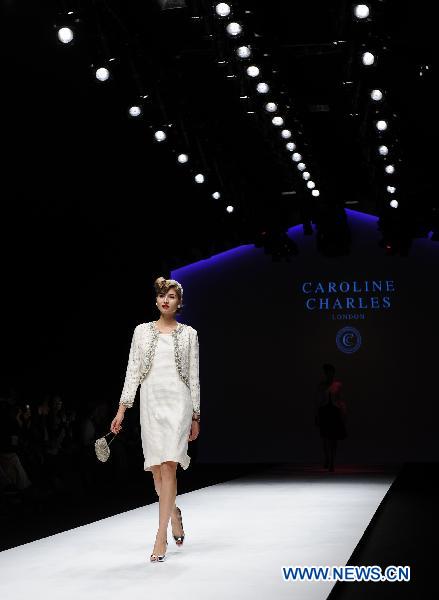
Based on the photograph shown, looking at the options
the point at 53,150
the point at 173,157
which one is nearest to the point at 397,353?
the point at 173,157

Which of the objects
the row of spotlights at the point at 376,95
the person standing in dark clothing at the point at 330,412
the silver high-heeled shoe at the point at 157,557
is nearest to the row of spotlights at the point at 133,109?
the row of spotlights at the point at 376,95

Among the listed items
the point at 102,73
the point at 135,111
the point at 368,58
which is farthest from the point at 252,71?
the point at 102,73

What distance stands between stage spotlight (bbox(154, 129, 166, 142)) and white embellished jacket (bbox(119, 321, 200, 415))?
5.67m

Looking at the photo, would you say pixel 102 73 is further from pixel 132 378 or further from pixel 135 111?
pixel 132 378

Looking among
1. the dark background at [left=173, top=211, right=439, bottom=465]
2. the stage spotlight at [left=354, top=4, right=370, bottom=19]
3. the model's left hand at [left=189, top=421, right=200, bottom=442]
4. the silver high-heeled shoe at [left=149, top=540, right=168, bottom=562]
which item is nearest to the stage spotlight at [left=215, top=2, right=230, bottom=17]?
the stage spotlight at [left=354, top=4, right=370, bottom=19]

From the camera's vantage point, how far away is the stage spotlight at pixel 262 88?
356 inches

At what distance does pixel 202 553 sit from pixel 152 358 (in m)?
0.93

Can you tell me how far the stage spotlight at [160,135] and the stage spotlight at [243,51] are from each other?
1743 mm

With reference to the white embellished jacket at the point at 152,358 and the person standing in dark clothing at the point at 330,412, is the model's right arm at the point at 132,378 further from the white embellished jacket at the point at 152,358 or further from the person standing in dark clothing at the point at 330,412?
the person standing in dark clothing at the point at 330,412

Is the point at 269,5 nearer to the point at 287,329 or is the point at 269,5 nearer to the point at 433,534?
the point at 433,534

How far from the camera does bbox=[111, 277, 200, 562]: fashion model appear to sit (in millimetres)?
4273

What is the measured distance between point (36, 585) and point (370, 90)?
6628 mm

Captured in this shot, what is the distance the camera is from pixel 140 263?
12172 mm

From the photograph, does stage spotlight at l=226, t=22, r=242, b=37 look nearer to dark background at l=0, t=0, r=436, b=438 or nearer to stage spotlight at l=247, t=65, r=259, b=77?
dark background at l=0, t=0, r=436, b=438
